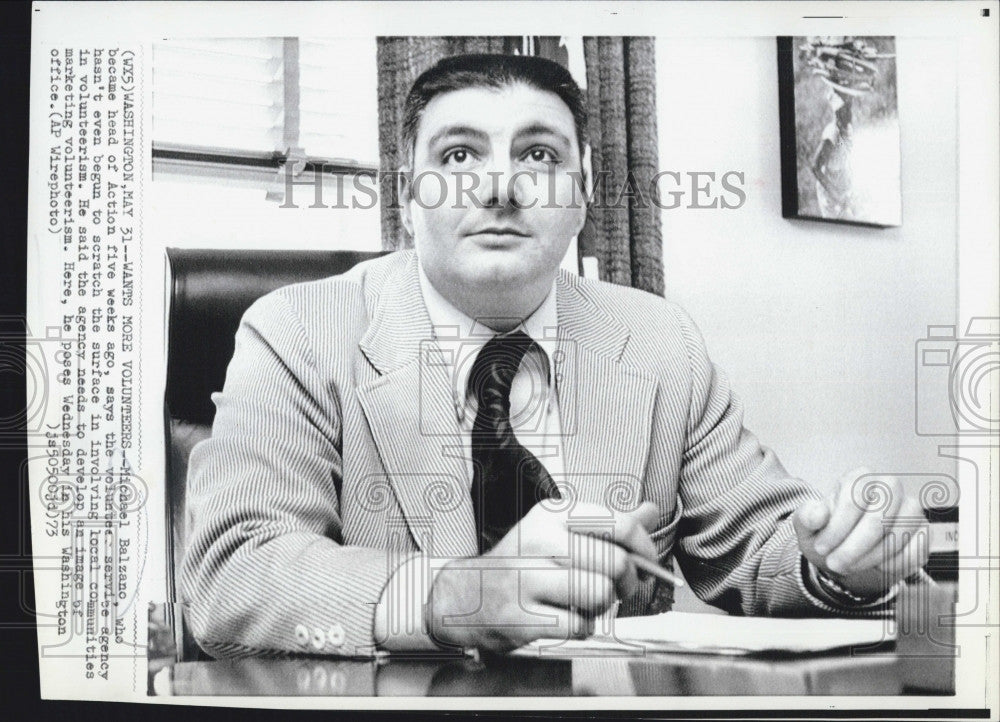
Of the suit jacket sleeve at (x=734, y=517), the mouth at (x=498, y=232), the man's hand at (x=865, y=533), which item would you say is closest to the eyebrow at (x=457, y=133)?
the mouth at (x=498, y=232)

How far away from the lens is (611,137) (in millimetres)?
1090

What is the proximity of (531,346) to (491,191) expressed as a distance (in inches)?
7.4

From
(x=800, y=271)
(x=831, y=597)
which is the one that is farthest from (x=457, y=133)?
(x=831, y=597)

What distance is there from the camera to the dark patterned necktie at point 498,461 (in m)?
1.04

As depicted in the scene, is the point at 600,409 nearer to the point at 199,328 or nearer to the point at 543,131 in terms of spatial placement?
the point at 543,131

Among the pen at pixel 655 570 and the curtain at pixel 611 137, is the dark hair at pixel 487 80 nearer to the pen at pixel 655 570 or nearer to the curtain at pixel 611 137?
the curtain at pixel 611 137

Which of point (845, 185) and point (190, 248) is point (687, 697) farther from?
point (190, 248)

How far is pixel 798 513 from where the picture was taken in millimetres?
1030

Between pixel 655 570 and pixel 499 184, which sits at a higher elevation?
pixel 499 184

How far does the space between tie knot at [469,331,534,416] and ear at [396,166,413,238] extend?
0.17 meters

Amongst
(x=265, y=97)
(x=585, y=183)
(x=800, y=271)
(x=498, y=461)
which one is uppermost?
(x=265, y=97)

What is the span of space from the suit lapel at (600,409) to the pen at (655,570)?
63mm

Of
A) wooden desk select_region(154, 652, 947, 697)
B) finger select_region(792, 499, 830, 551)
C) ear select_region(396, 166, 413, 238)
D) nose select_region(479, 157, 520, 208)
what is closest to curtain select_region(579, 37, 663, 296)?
nose select_region(479, 157, 520, 208)

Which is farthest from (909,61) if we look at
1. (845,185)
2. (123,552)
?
(123,552)
